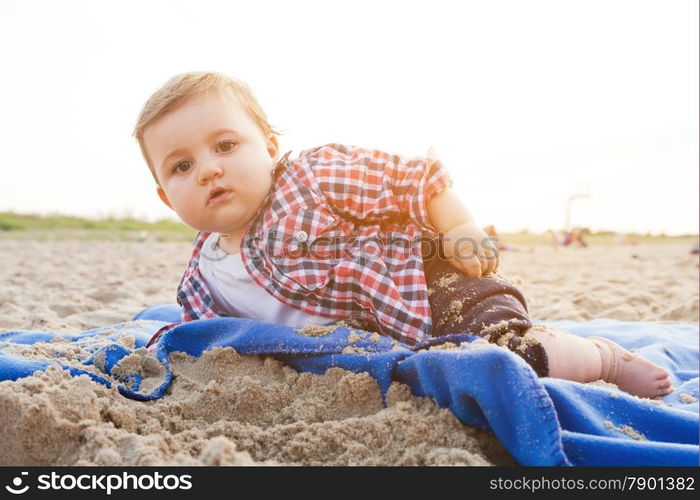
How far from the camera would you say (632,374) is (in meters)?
1.84

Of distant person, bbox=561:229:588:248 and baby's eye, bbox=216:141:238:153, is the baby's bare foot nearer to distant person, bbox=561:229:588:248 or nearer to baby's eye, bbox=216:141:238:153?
baby's eye, bbox=216:141:238:153

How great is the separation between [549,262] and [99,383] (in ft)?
22.6

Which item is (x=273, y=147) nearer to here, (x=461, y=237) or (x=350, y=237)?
(x=350, y=237)

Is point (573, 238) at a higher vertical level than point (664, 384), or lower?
lower

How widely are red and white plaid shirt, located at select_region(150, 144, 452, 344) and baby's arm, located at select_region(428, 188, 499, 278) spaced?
4cm

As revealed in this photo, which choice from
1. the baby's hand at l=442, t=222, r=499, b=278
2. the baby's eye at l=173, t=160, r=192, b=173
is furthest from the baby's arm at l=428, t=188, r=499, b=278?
the baby's eye at l=173, t=160, r=192, b=173

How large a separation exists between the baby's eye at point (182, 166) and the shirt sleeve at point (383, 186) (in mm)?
442

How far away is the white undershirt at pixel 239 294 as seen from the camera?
203cm

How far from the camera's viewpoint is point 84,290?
13.4ft

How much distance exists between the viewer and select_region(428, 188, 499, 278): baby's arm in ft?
6.26

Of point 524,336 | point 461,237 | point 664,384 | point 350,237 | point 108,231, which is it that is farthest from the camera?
point 108,231

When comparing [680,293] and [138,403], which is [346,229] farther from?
[680,293]

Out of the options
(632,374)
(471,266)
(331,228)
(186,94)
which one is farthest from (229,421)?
(632,374)

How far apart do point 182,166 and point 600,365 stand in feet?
4.96
